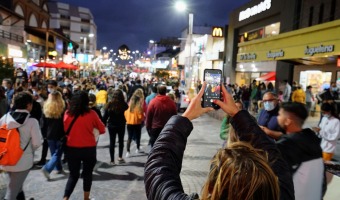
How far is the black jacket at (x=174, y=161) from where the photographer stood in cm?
151

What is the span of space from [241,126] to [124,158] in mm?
7511

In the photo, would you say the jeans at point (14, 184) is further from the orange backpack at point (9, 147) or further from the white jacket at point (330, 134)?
the white jacket at point (330, 134)

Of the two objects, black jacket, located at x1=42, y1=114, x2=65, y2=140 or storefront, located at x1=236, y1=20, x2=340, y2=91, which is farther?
Result: storefront, located at x1=236, y1=20, x2=340, y2=91

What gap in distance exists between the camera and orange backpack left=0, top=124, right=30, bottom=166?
452cm

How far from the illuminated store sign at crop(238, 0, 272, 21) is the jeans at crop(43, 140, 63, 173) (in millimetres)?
24402

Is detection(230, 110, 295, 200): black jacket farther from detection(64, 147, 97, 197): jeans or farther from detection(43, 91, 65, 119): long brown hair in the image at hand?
detection(43, 91, 65, 119): long brown hair

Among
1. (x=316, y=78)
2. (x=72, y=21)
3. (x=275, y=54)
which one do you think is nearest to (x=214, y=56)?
(x=275, y=54)

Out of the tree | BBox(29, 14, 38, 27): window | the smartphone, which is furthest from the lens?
BBox(29, 14, 38, 27): window

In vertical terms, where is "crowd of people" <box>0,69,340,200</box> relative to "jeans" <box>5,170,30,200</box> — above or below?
above

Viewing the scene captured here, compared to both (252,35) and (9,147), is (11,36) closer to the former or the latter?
(252,35)

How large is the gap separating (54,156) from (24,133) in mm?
2472

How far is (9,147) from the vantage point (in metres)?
4.55

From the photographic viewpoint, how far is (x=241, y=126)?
191 centimetres

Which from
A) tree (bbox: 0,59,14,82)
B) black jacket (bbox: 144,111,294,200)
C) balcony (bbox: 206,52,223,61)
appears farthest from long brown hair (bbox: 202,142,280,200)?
balcony (bbox: 206,52,223,61)
